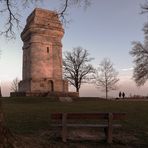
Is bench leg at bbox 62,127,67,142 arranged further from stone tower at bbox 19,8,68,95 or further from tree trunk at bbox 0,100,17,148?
stone tower at bbox 19,8,68,95

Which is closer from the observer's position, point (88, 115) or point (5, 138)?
point (5, 138)

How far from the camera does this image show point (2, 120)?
9.68m

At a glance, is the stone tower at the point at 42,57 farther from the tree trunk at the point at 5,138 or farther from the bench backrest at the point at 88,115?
the tree trunk at the point at 5,138

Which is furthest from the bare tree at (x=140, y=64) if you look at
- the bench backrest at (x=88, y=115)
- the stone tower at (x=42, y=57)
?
the bench backrest at (x=88, y=115)

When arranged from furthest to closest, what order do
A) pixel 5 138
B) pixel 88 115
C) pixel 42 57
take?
pixel 42 57 → pixel 88 115 → pixel 5 138

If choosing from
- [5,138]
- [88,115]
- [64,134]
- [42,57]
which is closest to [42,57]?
[42,57]

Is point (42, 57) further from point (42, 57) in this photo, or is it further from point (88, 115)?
point (88, 115)

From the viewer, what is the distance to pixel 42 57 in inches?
2087

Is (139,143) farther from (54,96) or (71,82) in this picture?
(71,82)

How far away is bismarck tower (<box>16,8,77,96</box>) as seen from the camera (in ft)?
171

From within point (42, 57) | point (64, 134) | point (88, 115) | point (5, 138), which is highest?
point (42, 57)

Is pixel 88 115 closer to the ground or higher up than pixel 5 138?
higher up

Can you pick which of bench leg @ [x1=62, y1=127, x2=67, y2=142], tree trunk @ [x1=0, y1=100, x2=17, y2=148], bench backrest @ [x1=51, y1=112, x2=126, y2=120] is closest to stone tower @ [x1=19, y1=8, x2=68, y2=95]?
bench backrest @ [x1=51, y1=112, x2=126, y2=120]

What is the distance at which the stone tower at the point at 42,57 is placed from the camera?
171ft
